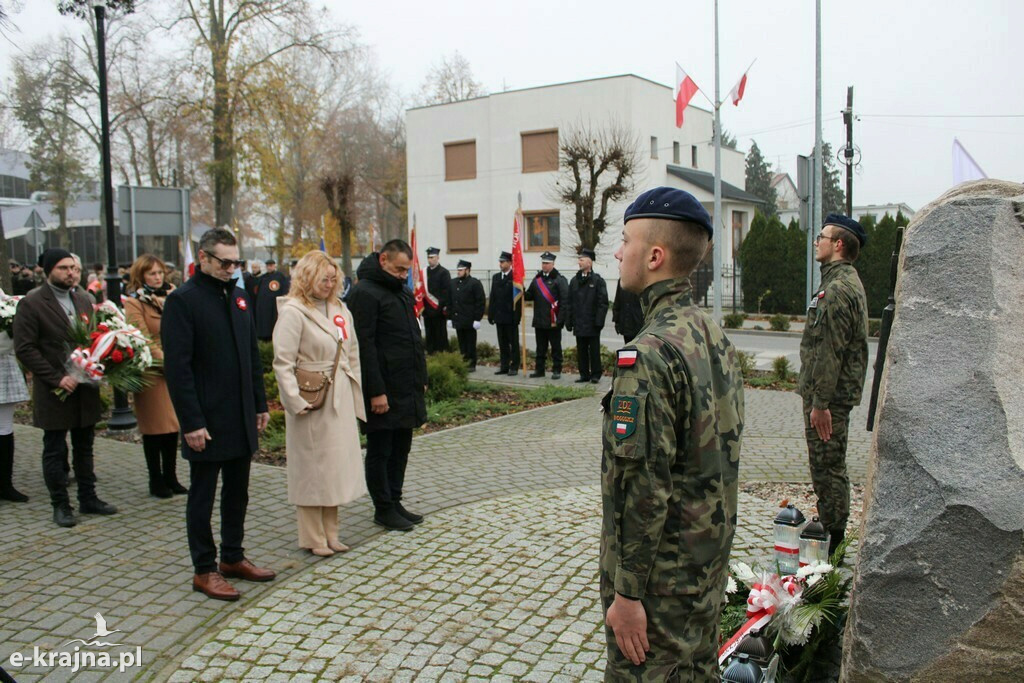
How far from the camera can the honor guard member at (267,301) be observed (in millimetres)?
16031

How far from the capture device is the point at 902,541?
303cm

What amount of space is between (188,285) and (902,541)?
397 centimetres

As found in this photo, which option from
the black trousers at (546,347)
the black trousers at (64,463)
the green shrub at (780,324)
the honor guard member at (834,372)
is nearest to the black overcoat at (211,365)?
the black trousers at (64,463)

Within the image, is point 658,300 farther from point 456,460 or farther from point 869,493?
point 456,460

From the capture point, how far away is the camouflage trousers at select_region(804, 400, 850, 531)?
4.98 metres

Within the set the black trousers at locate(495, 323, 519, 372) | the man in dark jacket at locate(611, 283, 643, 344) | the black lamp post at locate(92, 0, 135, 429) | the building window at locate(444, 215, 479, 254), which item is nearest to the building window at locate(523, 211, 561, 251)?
the building window at locate(444, 215, 479, 254)

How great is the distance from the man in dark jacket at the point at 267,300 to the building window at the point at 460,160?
24.3m

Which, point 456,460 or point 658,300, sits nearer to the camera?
point 658,300

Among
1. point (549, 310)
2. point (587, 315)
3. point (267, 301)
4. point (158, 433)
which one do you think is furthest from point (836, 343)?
point (267, 301)

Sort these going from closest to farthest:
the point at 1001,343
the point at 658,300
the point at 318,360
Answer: the point at 658,300 → the point at 1001,343 → the point at 318,360

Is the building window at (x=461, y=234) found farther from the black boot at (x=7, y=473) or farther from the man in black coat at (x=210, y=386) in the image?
the man in black coat at (x=210, y=386)

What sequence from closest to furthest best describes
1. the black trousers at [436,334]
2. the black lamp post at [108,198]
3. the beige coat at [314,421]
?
the beige coat at [314,421], the black lamp post at [108,198], the black trousers at [436,334]

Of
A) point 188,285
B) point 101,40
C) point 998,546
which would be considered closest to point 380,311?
point 188,285

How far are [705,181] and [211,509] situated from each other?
36.6 meters
